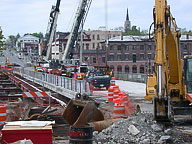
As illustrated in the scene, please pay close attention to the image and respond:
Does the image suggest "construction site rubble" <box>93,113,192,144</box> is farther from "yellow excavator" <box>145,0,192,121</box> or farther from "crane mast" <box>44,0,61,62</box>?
"crane mast" <box>44,0,61,62</box>

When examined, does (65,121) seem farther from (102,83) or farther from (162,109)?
(102,83)

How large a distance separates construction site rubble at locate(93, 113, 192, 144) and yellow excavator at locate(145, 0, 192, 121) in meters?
0.55

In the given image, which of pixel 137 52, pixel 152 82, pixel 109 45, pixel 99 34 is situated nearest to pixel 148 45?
pixel 137 52

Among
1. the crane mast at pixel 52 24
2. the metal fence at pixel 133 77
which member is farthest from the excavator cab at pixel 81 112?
the crane mast at pixel 52 24

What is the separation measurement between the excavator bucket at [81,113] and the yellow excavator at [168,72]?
2.06 metres

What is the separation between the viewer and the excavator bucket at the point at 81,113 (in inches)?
489

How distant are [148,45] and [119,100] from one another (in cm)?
7937

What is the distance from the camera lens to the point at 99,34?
5069 inches

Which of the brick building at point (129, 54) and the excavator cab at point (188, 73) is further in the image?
→ the brick building at point (129, 54)

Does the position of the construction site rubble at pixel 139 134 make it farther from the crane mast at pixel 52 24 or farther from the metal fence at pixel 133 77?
the crane mast at pixel 52 24

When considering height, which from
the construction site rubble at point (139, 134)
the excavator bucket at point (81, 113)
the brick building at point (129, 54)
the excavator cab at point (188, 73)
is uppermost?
the brick building at point (129, 54)

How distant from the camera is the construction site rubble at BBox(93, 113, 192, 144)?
11781 mm

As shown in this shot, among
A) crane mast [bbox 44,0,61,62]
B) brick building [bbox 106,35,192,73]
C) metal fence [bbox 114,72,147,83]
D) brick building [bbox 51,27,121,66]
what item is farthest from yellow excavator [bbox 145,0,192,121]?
brick building [bbox 106,35,192,73]

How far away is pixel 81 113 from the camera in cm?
1243
